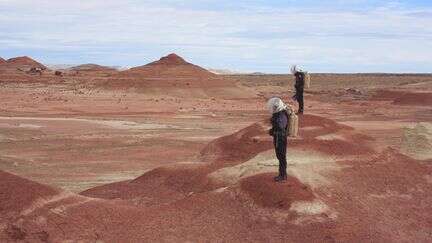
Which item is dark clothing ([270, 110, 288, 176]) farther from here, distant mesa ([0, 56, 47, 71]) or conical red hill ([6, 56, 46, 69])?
conical red hill ([6, 56, 46, 69])

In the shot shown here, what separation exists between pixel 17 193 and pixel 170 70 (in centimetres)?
5628

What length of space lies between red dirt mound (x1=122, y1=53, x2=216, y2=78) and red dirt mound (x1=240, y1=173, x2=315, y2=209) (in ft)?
175

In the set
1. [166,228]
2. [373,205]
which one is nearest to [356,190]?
[373,205]

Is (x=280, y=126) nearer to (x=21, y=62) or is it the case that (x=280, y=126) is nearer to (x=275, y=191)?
(x=275, y=191)

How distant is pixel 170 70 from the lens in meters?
66.8

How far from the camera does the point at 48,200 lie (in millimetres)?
10906

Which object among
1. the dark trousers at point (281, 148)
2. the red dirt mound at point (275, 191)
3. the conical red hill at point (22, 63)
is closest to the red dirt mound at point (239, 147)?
the red dirt mound at point (275, 191)

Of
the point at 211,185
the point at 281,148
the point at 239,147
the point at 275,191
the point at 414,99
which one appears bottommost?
the point at 414,99

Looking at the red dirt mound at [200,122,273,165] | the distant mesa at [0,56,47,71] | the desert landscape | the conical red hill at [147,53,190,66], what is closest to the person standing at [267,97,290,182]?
the desert landscape

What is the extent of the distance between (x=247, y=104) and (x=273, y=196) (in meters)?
41.6

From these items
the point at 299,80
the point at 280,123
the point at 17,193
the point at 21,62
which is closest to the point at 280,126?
the point at 280,123

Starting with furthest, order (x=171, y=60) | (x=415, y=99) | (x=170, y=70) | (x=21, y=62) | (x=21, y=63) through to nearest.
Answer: (x=21, y=62), (x=21, y=63), (x=171, y=60), (x=170, y=70), (x=415, y=99)

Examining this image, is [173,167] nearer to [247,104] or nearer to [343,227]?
[343,227]

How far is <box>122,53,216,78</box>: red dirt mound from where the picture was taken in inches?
2586
